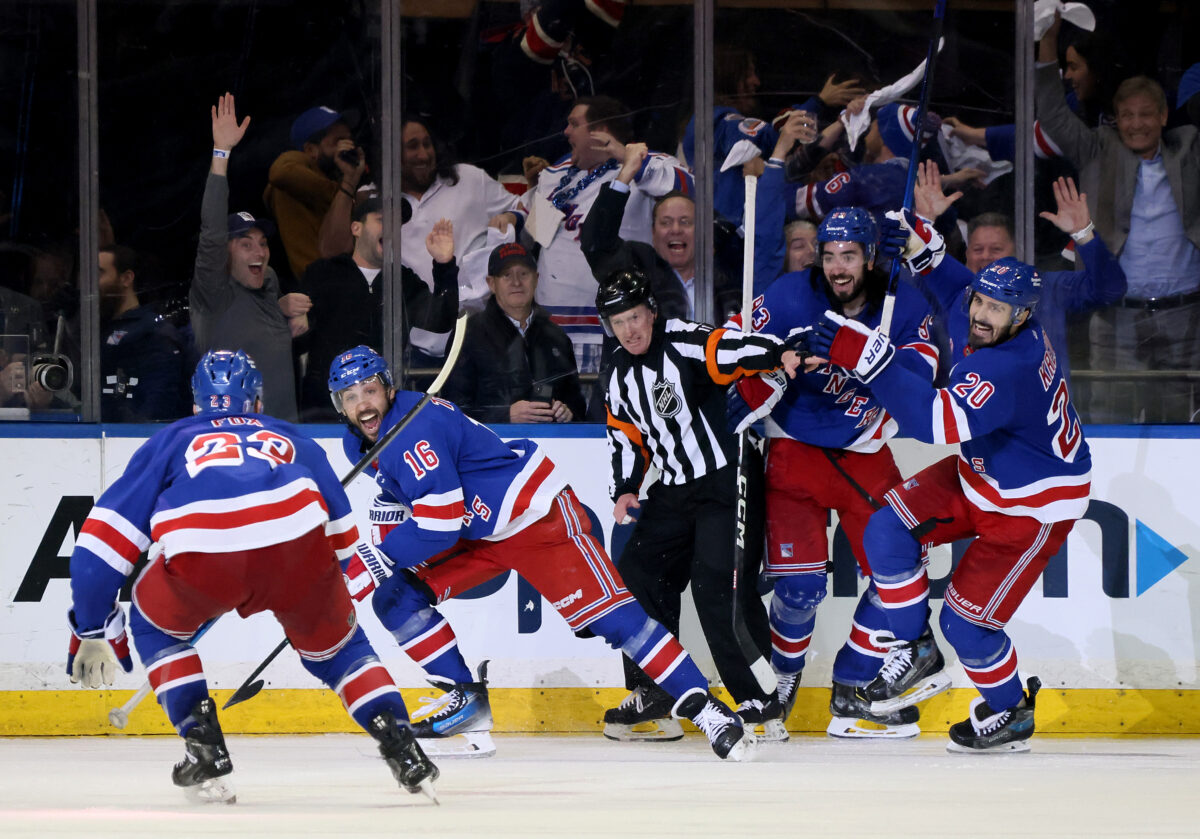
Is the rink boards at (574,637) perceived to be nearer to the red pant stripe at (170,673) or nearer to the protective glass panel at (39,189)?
the protective glass panel at (39,189)

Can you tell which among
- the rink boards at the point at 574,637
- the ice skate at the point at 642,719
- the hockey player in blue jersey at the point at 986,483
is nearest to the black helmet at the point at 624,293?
the hockey player in blue jersey at the point at 986,483

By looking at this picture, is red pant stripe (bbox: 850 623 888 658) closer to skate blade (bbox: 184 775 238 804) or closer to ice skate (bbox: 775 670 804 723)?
ice skate (bbox: 775 670 804 723)

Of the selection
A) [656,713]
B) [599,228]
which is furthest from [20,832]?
[599,228]

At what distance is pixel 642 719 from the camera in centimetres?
441

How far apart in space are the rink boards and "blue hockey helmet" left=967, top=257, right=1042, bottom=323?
2.59ft

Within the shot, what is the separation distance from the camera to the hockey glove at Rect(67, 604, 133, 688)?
309 centimetres

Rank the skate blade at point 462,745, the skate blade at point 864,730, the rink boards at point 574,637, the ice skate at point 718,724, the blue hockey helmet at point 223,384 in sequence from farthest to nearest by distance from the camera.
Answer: the rink boards at point 574,637 → the skate blade at point 864,730 → the skate blade at point 462,745 → the ice skate at point 718,724 → the blue hockey helmet at point 223,384

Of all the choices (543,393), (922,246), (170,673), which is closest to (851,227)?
(922,246)

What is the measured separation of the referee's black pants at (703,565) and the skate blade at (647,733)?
159mm

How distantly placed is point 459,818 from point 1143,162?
131 inches

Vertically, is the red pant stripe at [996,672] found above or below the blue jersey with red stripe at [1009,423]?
below

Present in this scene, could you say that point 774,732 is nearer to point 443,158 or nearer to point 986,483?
point 986,483

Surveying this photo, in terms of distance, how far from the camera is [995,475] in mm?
4008

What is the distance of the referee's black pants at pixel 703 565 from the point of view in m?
4.23
